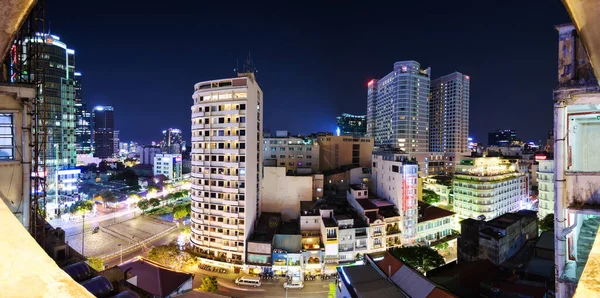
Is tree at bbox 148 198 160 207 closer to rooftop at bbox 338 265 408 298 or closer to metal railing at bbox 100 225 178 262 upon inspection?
metal railing at bbox 100 225 178 262

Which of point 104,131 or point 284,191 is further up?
point 104,131

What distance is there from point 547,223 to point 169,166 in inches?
3137

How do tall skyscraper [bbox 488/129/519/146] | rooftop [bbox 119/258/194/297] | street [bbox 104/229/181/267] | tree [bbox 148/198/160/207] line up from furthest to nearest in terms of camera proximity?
tall skyscraper [bbox 488/129/519/146]
tree [bbox 148/198/160/207]
street [bbox 104/229/181/267]
rooftop [bbox 119/258/194/297]

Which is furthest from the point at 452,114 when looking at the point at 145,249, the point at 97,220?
the point at 97,220

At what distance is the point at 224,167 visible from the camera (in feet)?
103

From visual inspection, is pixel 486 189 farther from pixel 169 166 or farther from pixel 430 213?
pixel 169 166

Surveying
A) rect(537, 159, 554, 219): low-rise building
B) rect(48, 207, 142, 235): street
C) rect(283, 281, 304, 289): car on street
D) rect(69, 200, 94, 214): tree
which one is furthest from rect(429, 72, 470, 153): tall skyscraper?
rect(69, 200, 94, 214): tree

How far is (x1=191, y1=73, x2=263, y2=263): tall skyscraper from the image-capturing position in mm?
30266

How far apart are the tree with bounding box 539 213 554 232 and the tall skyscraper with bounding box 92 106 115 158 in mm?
169351

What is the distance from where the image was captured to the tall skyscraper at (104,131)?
477ft

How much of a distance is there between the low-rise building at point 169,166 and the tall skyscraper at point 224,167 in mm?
50779

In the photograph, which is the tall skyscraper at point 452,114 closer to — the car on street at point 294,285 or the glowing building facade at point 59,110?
the car on street at point 294,285

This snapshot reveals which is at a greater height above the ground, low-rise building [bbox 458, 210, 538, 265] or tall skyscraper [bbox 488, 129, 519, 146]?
tall skyscraper [bbox 488, 129, 519, 146]

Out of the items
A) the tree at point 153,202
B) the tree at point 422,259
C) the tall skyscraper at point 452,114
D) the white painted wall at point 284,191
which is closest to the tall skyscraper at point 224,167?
the white painted wall at point 284,191
